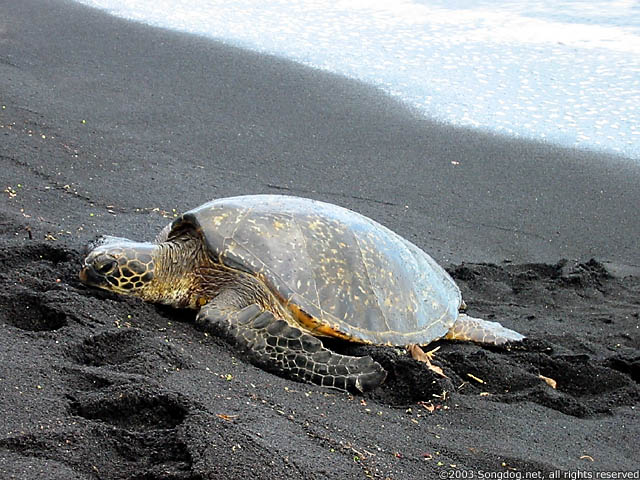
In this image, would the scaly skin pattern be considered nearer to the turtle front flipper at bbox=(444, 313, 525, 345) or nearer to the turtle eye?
the turtle eye

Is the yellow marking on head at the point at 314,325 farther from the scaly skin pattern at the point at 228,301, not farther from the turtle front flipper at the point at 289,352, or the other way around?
the turtle front flipper at the point at 289,352

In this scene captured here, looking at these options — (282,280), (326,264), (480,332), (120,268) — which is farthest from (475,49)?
(120,268)

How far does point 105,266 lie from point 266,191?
2.08m

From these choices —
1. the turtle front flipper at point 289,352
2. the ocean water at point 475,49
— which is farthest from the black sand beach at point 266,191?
the ocean water at point 475,49

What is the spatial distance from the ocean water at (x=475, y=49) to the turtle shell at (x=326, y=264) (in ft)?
10.6

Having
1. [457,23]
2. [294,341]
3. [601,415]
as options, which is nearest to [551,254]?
[601,415]

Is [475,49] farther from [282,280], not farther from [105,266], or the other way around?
[105,266]

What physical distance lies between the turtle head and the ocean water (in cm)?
391

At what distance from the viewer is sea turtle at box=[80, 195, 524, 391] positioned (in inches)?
121

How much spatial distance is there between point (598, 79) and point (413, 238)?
4.17 m

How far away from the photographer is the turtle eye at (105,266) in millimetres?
3160

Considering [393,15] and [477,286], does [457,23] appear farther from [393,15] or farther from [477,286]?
[477,286]

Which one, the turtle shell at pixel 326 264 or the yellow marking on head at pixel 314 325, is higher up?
the turtle shell at pixel 326 264

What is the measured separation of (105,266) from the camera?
317 centimetres
